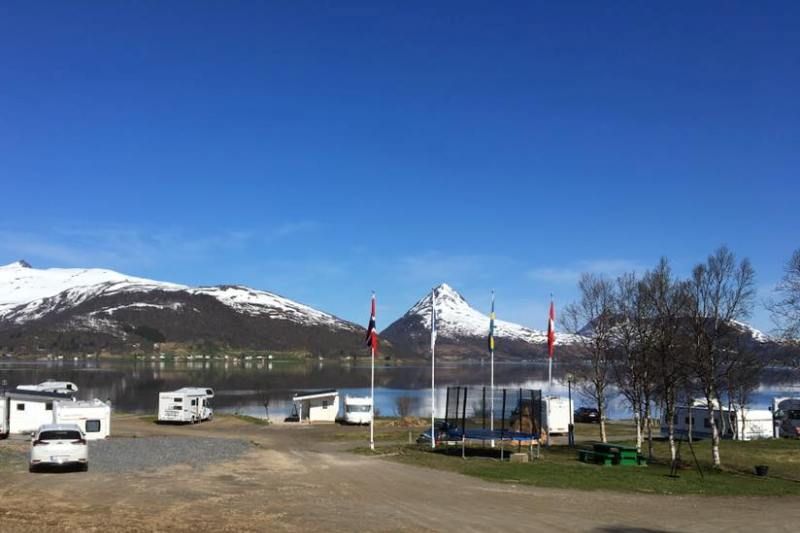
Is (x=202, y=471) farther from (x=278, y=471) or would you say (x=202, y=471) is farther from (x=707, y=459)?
(x=707, y=459)

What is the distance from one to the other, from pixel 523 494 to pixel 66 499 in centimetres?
1370

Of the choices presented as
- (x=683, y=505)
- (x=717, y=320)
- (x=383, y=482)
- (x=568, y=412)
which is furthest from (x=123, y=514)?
(x=568, y=412)

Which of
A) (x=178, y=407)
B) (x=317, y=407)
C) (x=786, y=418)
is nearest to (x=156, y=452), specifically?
(x=178, y=407)

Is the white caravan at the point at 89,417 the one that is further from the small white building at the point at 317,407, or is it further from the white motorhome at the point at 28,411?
the small white building at the point at 317,407

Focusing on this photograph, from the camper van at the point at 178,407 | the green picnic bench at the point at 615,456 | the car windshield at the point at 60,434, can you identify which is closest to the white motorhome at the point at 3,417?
the camper van at the point at 178,407

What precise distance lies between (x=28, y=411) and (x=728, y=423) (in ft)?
162

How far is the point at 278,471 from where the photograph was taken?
99.9 feet

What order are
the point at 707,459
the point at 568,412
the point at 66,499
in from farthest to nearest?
the point at 568,412 < the point at 707,459 < the point at 66,499

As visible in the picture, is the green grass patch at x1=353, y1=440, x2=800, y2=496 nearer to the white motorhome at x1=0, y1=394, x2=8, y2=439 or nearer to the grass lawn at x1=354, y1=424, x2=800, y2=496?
the grass lawn at x1=354, y1=424, x2=800, y2=496

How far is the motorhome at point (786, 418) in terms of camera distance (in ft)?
194

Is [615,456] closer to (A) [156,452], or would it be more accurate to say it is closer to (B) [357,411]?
(A) [156,452]

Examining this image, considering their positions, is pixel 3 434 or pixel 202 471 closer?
pixel 202 471

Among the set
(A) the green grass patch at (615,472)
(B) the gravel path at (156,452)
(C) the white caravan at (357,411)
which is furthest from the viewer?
(C) the white caravan at (357,411)

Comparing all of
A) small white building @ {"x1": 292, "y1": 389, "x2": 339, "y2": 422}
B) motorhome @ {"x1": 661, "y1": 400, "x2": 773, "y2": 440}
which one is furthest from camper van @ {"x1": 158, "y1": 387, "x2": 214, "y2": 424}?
motorhome @ {"x1": 661, "y1": 400, "x2": 773, "y2": 440}
